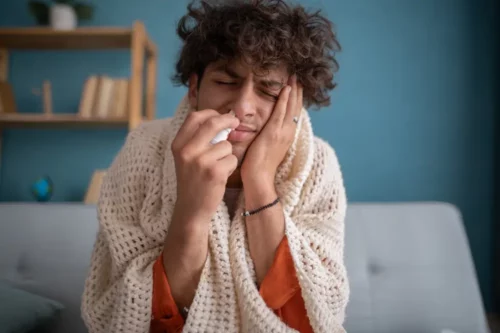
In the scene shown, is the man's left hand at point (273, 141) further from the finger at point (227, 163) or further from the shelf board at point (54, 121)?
the shelf board at point (54, 121)

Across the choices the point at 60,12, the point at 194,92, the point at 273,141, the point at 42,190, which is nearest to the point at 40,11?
the point at 60,12

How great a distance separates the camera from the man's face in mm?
860

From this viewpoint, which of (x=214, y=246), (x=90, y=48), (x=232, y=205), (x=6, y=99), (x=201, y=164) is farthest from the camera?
(x=90, y=48)

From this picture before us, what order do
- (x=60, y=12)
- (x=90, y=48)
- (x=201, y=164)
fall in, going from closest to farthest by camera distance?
(x=201, y=164) < (x=60, y=12) < (x=90, y=48)

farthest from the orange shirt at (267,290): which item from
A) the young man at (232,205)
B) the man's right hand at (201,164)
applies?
the man's right hand at (201,164)

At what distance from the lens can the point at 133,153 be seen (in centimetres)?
96

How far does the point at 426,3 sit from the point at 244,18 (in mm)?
1824

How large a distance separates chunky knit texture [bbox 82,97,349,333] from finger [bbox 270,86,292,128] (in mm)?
100

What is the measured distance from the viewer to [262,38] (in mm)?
865

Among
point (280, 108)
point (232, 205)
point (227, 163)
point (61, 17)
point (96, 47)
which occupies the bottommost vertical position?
point (232, 205)

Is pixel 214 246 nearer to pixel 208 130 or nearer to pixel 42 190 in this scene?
pixel 208 130

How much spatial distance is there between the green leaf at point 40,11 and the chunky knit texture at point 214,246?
1589 mm

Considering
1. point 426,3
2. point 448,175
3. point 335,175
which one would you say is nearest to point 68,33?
point 335,175

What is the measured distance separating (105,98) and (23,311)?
4.51ft
